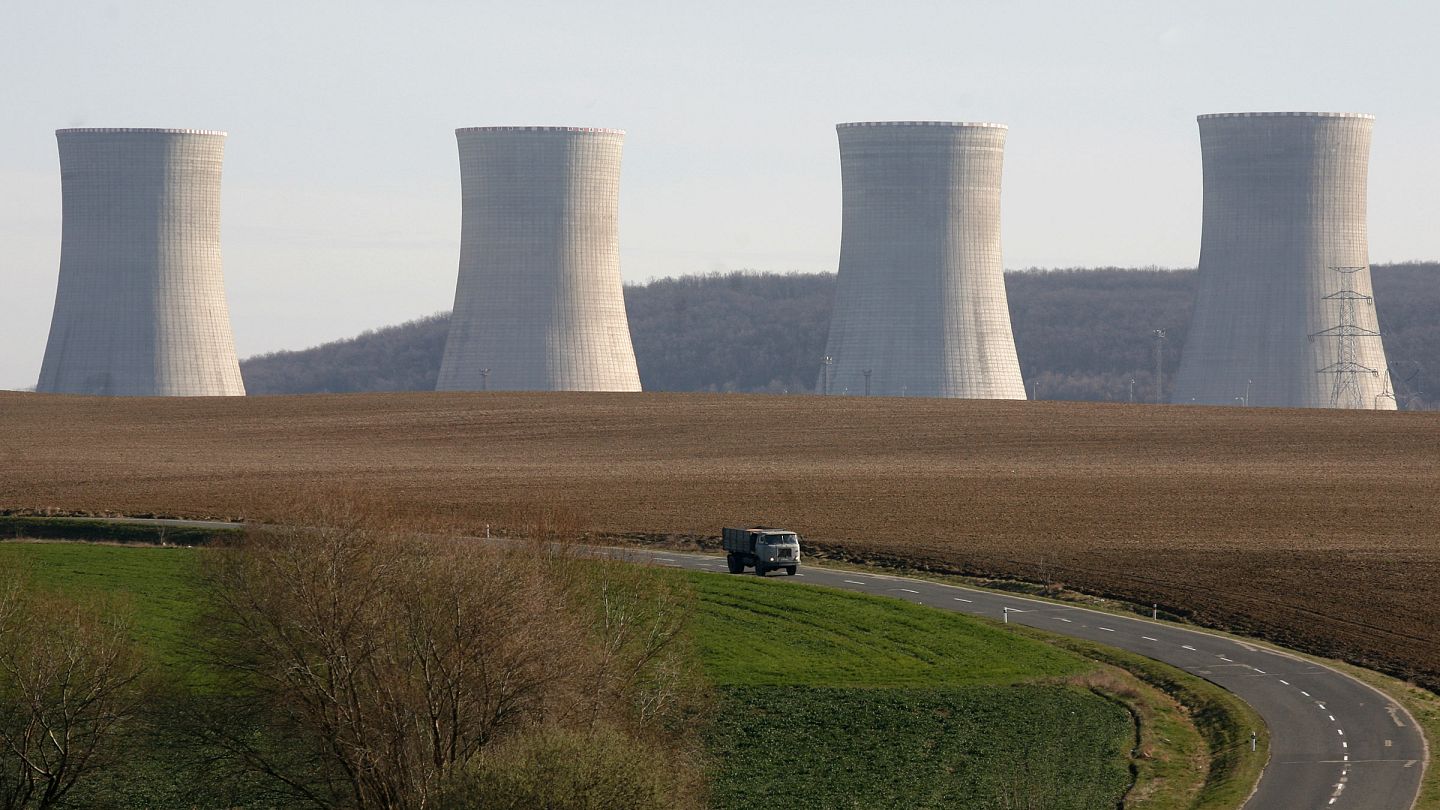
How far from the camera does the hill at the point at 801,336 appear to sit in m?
101

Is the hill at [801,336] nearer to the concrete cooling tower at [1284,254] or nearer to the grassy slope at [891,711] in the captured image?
the concrete cooling tower at [1284,254]

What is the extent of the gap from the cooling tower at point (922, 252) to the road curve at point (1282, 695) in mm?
18741

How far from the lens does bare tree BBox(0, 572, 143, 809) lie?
61.4 ft

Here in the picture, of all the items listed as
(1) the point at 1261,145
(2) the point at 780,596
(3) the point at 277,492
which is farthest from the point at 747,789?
(1) the point at 1261,145

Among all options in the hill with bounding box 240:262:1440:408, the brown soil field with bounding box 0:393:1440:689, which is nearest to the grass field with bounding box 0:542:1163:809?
the brown soil field with bounding box 0:393:1440:689

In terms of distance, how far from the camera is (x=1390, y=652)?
24875mm

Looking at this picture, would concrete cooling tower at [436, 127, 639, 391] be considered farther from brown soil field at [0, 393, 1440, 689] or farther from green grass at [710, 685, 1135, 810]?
green grass at [710, 685, 1135, 810]

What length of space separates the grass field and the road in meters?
1.27

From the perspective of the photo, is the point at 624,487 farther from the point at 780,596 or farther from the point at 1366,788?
the point at 1366,788

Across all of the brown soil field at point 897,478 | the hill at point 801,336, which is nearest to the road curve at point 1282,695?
the brown soil field at point 897,478

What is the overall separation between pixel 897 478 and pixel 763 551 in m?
10.7

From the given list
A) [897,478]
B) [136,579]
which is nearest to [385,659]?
[136,579]

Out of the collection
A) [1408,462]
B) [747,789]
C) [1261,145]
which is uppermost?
[1261,145]

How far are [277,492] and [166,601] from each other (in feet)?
33.0
